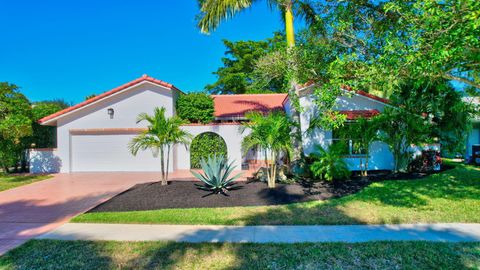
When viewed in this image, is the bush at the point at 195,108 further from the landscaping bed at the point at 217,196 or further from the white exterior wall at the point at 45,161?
the white exterior wall at the point at 45,161

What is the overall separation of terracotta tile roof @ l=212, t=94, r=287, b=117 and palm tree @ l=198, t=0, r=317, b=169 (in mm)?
6579

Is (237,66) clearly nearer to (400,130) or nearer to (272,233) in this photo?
(400,130)

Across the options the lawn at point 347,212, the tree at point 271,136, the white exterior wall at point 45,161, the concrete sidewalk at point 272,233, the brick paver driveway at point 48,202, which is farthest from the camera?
the white exterior wall at point 45,161

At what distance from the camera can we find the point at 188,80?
3256 cm

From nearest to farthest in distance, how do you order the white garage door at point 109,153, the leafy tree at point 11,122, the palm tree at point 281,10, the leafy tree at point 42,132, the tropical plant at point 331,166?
the tropical plant at point 331,166 < the palm tree at point 281,10 < the leafy tree at point 11,122 < the white garage door at point 109,153 < the leafy tree at point 42,132

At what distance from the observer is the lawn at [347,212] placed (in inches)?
247

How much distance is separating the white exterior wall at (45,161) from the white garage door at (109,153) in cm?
90

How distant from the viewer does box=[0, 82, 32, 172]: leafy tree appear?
491 inches

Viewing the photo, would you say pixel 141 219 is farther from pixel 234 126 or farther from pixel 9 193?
pixel 234 126

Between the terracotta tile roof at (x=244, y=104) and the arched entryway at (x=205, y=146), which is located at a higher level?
the terracotta tile roof at (x=244, y=104)

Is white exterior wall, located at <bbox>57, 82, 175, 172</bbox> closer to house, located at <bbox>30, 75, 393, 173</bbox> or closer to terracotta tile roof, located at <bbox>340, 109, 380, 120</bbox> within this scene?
house, located at <bbox>30, 75, 393, 173</bbox>

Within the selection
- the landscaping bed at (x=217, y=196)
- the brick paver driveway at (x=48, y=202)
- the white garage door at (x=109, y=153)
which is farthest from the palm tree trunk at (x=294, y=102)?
the white garage door at (x=109, y=153)

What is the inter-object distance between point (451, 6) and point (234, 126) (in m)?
11.5

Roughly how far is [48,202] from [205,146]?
8.30 m
